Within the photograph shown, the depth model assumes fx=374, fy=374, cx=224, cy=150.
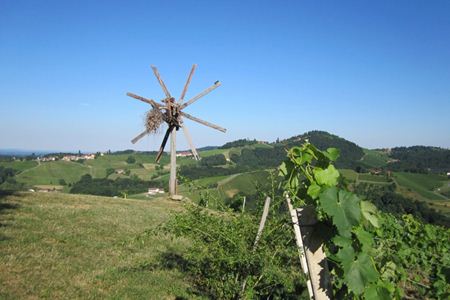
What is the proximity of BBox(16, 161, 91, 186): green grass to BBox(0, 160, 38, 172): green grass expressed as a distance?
10.6 feet

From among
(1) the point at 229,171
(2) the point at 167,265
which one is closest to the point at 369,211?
(2) the point at 167,265

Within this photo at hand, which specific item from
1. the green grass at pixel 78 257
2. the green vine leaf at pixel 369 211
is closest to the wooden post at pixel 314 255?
the green vine leaf at pixel 369 211

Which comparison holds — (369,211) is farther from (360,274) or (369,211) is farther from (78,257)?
(78,257)

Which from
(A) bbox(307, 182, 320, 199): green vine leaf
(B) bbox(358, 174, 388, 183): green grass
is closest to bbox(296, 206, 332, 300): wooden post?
(A) bbox(307, 182, 320, 199): green vine leaf

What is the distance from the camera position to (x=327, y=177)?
9.49ft

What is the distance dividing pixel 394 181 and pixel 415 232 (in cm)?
8100

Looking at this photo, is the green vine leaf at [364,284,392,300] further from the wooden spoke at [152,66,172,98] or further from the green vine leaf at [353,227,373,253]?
the wooden spoke at [152,66,172,98]

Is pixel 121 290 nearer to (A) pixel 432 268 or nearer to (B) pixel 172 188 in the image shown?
(A) pixel 432 268

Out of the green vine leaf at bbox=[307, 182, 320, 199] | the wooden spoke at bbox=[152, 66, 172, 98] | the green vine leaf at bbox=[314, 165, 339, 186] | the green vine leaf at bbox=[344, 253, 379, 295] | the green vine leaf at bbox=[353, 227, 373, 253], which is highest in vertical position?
the wooden spoke at bbox=[152, 66, 172, 98]

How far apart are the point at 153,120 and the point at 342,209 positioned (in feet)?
57.3

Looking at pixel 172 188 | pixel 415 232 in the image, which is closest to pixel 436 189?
pixel 172 188

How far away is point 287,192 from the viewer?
3.24m

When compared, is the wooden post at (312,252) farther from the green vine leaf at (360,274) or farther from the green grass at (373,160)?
the green grass at (373,160)

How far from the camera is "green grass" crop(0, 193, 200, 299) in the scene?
641 cm
